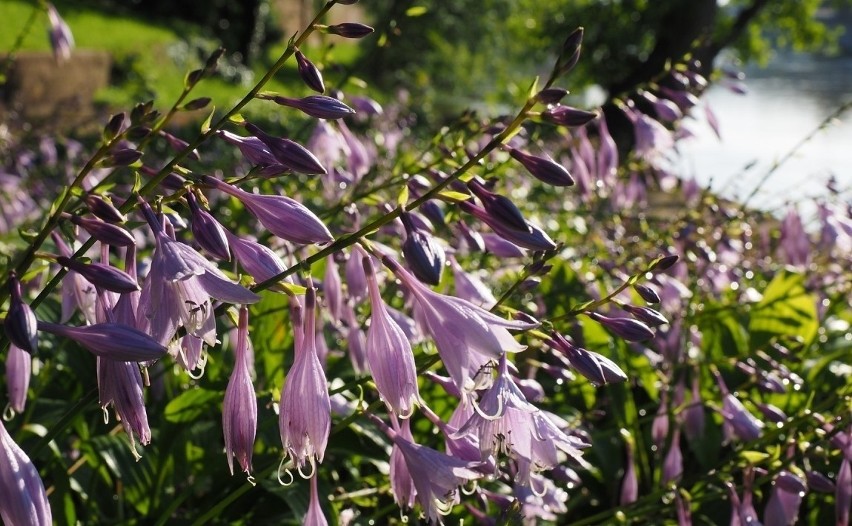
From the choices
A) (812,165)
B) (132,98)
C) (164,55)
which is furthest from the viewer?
(164,55)

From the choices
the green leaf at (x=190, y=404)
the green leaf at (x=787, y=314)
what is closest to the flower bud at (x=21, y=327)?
the green leaf at (x=190, y=404)

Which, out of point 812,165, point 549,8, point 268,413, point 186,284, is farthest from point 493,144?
point 549,8

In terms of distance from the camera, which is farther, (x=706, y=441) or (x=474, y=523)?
(x=706, y=441)

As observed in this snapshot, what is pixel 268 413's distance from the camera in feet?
6.68

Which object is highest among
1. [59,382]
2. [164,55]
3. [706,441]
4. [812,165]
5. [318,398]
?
[318,398]

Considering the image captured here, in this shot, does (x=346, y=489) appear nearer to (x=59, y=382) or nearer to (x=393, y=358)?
(x=59, y=382)

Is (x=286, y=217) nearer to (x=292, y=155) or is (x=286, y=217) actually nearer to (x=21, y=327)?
(x=292, y=155)

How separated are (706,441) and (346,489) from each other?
38.1 inches

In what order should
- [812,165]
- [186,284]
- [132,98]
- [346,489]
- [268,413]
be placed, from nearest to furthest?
[186,284] → [268,413] → [346,489] → [132,98] → [812,165]

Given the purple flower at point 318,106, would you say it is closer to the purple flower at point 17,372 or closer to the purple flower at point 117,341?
the purple flower at point 117,341

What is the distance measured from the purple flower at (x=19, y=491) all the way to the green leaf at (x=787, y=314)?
243cm

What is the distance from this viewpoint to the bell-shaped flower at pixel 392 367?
3.78 feet

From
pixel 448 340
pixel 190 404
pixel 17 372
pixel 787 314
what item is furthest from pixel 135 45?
pixel 448 340

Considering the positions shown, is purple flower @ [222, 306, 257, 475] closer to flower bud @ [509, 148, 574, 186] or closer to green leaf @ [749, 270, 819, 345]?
flower bud @ [509, 148, 574, 186]
